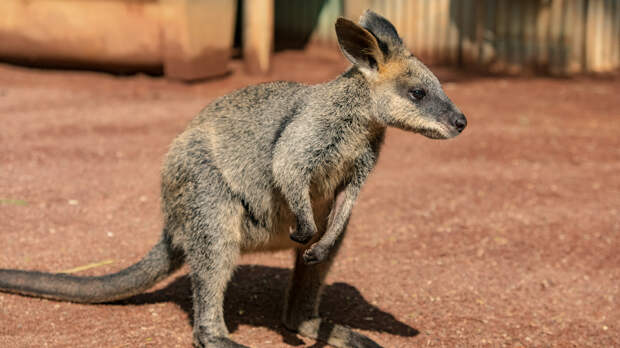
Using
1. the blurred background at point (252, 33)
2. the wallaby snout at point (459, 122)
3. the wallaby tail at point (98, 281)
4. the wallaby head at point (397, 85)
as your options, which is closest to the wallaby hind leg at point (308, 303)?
the wallaby tail at point (98, 281)

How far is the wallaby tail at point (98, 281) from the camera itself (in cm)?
414

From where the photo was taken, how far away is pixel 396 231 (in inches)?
218

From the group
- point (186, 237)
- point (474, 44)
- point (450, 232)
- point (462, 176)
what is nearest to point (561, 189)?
point (462, 176)

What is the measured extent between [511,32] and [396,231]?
19.5ft

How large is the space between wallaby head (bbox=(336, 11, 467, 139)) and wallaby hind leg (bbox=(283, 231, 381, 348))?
2.64 feet

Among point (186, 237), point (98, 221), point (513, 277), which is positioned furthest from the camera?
point (98, 221)

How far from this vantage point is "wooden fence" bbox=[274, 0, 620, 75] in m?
10.1

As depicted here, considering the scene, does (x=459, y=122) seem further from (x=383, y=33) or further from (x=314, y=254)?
(x=314, y=254)

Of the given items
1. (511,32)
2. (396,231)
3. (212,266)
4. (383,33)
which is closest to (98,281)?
(212,266)

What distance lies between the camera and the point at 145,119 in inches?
318

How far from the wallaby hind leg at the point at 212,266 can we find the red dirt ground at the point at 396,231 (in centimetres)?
20

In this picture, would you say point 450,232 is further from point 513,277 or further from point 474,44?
point 474,44

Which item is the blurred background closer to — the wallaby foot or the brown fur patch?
the brown fur patch

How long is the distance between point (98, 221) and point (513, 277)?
9.41 feet
